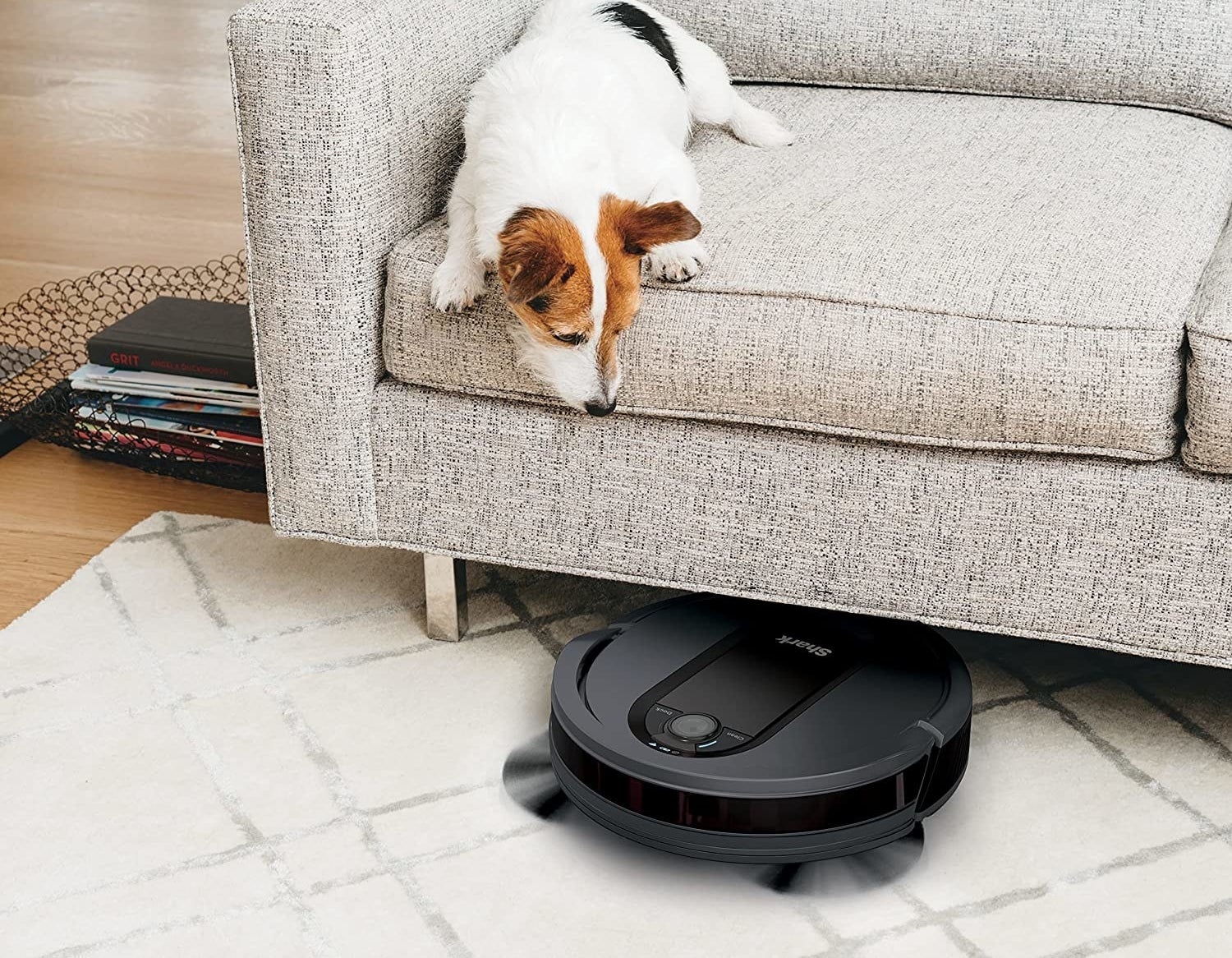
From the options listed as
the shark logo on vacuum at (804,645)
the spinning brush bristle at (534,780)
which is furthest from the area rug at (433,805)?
the shark logo on vacuum at (804,645)

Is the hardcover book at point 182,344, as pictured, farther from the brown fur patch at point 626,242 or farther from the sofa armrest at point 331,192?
the brown fur patch at point 626,242

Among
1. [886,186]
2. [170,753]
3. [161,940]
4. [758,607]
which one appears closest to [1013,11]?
[886,186]

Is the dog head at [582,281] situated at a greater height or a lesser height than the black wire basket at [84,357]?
greater

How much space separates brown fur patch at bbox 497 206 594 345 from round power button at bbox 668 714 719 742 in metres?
0.46

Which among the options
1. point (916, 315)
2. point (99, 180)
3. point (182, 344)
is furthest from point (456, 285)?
point (99, 180)

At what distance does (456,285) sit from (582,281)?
0.23m

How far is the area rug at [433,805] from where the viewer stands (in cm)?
156

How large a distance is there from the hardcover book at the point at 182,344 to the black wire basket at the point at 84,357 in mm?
126

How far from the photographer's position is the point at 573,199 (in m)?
1.72

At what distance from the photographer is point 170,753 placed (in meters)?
1.85

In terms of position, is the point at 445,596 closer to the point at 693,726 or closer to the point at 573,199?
the point at 693,726

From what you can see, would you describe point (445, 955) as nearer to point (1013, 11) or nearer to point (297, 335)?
point (297, 335)

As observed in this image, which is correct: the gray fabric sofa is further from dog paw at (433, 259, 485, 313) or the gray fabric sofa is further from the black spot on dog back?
the black spot on dog back

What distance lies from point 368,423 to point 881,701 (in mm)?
769
